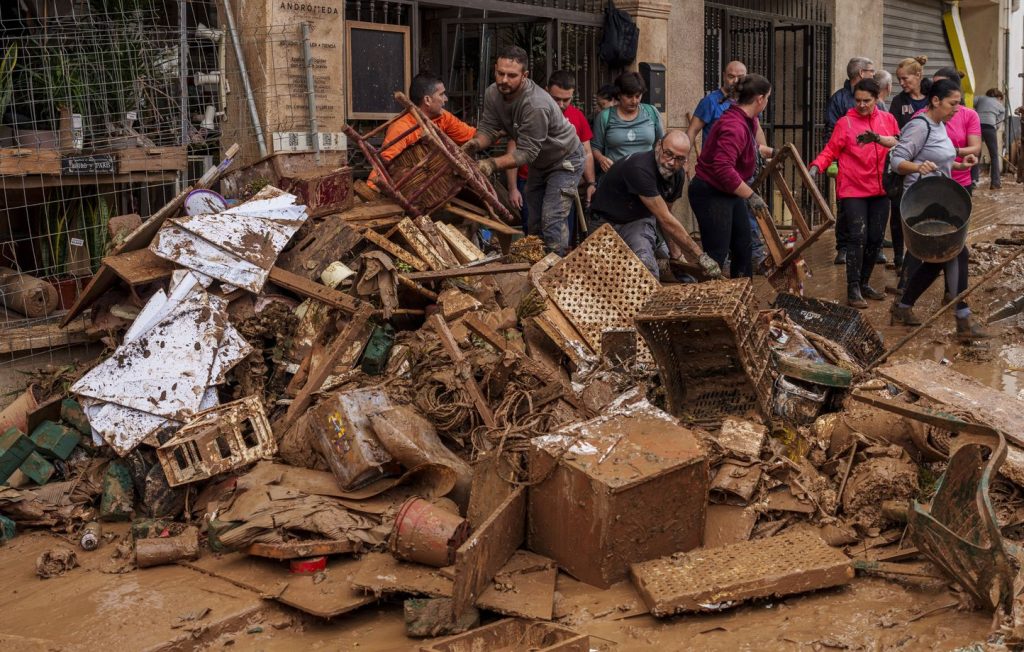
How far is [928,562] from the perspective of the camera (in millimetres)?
4797

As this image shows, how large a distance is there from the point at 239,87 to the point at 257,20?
503 mm

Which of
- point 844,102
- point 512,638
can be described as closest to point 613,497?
point 512,638

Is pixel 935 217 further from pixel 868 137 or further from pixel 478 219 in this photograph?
pixel 478 219

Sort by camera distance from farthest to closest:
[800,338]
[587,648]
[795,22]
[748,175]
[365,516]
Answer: [795,22] → [748,175] → [800,338] → [365,516] → [587,648]

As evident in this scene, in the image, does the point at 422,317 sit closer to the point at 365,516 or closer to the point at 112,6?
the point at 365,516

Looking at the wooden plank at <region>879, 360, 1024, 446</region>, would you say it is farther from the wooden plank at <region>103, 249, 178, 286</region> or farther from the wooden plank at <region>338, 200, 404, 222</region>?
the wooden plank at <region>103, 249, 178, 286</region>

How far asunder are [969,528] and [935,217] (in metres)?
4.31

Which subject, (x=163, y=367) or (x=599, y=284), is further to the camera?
(x=599, y=284)

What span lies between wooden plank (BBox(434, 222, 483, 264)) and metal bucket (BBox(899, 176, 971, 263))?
10.2ft

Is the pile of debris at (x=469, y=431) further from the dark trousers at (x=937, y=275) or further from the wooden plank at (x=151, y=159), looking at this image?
the dark trousers at (x=937, y=275)

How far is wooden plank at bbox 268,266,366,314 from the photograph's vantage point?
6.55 m

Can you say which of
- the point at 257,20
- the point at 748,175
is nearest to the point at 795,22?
the point at 748,175

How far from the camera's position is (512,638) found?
4449 mm

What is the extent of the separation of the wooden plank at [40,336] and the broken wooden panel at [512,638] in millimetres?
3639
